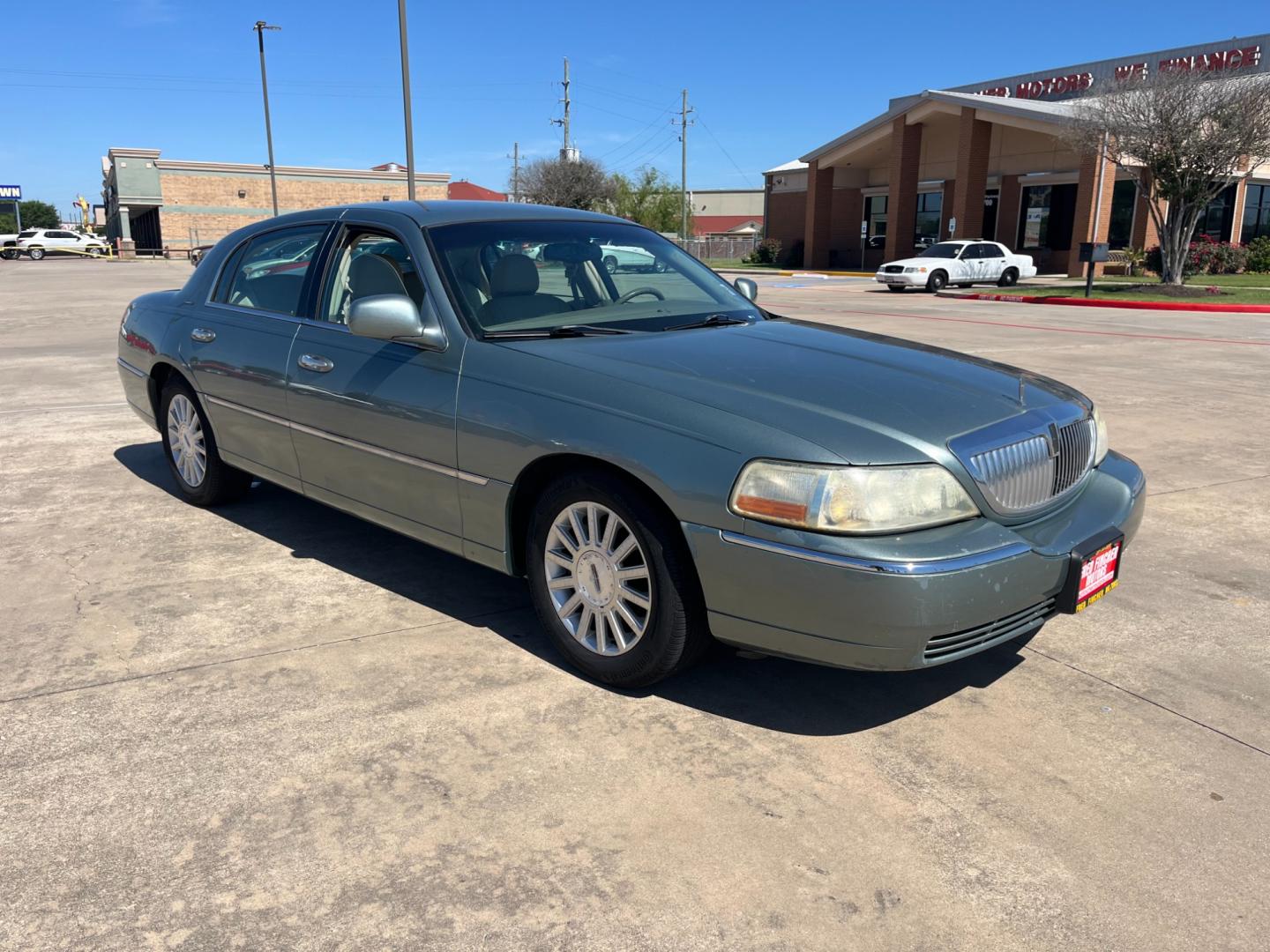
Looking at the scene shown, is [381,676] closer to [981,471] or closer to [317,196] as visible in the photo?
[981,471]

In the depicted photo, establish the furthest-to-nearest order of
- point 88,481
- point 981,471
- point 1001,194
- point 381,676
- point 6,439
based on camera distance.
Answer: point 1001,194 < point 6,439 < point 88,481 < point 381,676 < point 981,471

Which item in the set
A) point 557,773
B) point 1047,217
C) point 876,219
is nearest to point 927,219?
point 876,219

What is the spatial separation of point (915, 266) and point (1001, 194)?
13867 mm

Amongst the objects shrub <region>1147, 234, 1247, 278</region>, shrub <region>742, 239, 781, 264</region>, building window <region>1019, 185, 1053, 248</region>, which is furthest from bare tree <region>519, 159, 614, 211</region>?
shrub <region>1147, 234, 1247, 278</region>

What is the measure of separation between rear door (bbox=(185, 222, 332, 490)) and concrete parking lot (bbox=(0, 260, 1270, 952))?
524 millimetres

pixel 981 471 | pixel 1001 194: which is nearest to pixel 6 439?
pixel 981 471

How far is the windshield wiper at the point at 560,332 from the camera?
3.85 metres

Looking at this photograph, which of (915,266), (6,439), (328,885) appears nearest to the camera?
(328,885)

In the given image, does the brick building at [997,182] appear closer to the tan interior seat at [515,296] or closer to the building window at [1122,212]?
the building window at [1122,212]

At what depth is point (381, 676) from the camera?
11.9ft

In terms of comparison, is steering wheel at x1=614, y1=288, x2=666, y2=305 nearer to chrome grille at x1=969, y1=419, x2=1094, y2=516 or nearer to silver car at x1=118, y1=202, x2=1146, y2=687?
silver car at x1=118, y1=202, x2=1146, y2=687

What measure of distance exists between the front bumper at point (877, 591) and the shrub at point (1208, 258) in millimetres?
33470

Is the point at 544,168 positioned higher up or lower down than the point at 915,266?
higher up

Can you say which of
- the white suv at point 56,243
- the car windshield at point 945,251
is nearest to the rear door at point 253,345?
the car windshield at point 945,251
